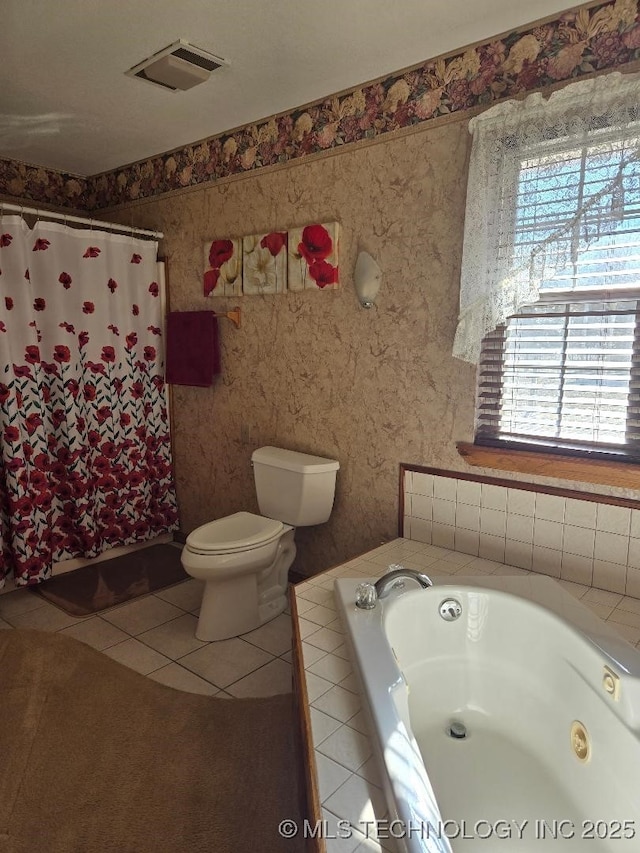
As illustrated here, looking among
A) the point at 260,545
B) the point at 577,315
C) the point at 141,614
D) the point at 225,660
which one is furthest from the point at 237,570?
the point at 577,315

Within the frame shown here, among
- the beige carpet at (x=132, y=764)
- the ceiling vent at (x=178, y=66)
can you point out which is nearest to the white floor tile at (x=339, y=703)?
the beige carpet at (x=132, y=764)

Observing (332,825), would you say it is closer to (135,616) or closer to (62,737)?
(62,737)

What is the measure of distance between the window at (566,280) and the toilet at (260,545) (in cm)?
96

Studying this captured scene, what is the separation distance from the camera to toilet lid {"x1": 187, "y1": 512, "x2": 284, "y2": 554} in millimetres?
2480

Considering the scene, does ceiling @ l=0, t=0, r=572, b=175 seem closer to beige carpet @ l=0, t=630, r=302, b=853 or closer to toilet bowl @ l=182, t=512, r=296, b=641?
toilet bowl @ l=182, t=512, r=296, b=641

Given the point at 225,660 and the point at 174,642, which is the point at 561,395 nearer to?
the point at 225,660

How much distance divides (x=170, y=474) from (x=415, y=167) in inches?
90.9

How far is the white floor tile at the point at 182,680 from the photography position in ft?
7.30

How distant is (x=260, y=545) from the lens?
8.38ft

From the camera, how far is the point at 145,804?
1689 mm

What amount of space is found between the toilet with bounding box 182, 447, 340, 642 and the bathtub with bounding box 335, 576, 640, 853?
0.69 metres

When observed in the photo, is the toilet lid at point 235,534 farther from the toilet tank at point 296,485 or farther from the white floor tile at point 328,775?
the white floor tile at point 328,775

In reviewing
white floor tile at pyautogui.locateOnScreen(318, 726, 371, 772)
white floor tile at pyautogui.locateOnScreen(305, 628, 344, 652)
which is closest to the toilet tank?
white floor tile at pyautogui.locateOnScreen(305, 628, 344, 652)

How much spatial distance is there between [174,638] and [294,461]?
0.97m
